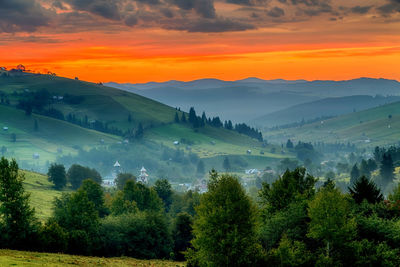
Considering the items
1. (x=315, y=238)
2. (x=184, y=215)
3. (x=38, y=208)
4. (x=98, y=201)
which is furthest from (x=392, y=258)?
(x=38, y=208)

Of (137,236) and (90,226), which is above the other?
(90,226)

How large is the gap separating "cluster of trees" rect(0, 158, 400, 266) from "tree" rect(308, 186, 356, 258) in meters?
0.14

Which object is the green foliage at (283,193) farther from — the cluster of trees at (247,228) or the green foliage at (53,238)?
the green foliage at (53,238)

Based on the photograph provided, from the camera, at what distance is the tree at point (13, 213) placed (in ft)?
245

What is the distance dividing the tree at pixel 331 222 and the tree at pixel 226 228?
29.3ft

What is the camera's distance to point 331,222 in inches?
2694

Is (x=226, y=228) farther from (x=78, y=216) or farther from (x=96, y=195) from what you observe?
(x=96, y=195)

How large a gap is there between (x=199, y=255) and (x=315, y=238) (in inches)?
677

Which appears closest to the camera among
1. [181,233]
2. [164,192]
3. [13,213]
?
[13,213]

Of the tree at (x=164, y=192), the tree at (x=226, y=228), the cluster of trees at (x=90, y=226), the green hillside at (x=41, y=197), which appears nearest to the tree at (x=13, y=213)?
the cluster of trees at (x=90, y=226)

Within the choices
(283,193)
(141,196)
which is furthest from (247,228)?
(141,196)

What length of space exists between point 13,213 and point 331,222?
47077mm

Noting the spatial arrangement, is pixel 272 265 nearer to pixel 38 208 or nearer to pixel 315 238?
pixel 315 238

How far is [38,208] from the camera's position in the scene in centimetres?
14812
